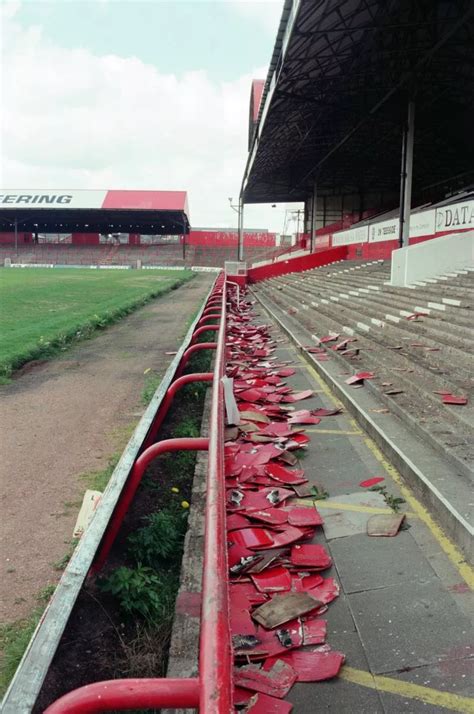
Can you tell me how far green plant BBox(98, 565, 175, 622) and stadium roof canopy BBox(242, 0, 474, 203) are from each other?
1263 centimetres

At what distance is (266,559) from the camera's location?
11.2 feet

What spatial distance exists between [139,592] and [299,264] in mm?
33070

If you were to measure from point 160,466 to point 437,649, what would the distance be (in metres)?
3.06

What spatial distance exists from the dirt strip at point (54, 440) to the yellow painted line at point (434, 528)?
7.33 feet

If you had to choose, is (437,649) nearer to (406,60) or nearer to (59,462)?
(59,462)

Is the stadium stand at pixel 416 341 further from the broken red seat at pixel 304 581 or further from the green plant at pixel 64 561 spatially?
the green plant at pixel 64 561

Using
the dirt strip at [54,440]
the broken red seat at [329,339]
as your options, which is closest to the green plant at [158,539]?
the dirt strip at [54,440]

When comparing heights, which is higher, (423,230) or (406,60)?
(406,60)

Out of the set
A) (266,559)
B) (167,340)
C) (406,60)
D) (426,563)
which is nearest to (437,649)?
(426,563)

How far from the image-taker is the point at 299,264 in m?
35.1

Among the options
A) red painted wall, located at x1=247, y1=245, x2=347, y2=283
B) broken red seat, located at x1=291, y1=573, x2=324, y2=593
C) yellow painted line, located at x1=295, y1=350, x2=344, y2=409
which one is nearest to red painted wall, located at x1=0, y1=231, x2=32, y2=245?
red painted wall, located at x1=247, y1=245, x2=347, y2=283

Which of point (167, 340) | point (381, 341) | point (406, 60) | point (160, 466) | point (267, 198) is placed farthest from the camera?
point (267, 198)

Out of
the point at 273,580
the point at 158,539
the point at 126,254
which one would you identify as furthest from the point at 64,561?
the point at 126,254

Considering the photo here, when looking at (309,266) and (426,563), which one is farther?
(309,266)
